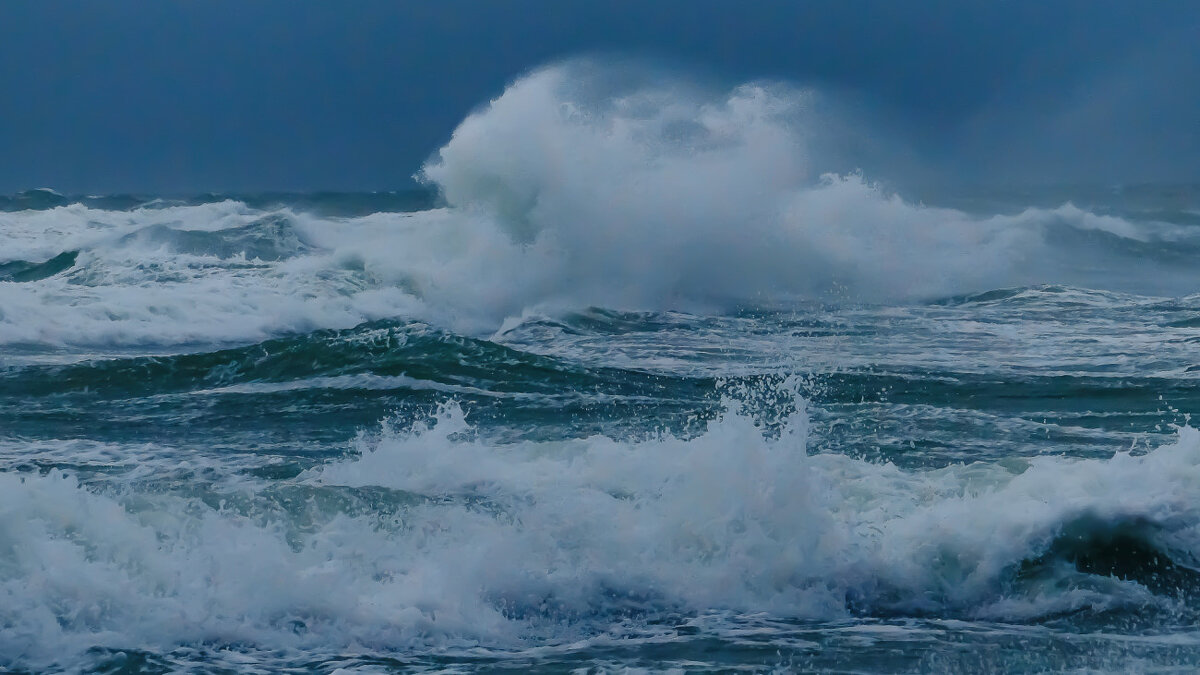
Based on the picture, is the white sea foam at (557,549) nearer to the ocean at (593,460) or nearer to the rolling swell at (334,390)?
the ocean at (593,460)

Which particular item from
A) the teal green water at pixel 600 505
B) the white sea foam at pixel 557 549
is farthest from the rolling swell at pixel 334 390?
the white sea foam at pixel 557 549

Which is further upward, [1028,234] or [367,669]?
[1028,234]

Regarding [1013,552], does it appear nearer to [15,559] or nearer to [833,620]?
A: [833,620]

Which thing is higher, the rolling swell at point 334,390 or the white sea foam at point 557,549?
the rolling swell at point 334,390

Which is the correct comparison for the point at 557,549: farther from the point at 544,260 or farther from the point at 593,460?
the point at 544,260

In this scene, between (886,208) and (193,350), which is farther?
(886,208)

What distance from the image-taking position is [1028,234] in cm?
2998

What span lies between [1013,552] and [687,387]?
538 centimetres

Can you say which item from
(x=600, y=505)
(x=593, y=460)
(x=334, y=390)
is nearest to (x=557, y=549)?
(x=600, y=505)

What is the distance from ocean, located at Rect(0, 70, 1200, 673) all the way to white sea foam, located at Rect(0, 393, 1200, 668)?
2cm

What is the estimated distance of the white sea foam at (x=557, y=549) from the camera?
5.91 meters

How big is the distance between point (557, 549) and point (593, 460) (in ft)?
5.29

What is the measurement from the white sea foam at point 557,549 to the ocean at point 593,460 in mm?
21

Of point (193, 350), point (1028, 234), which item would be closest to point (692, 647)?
point (193, 350)
